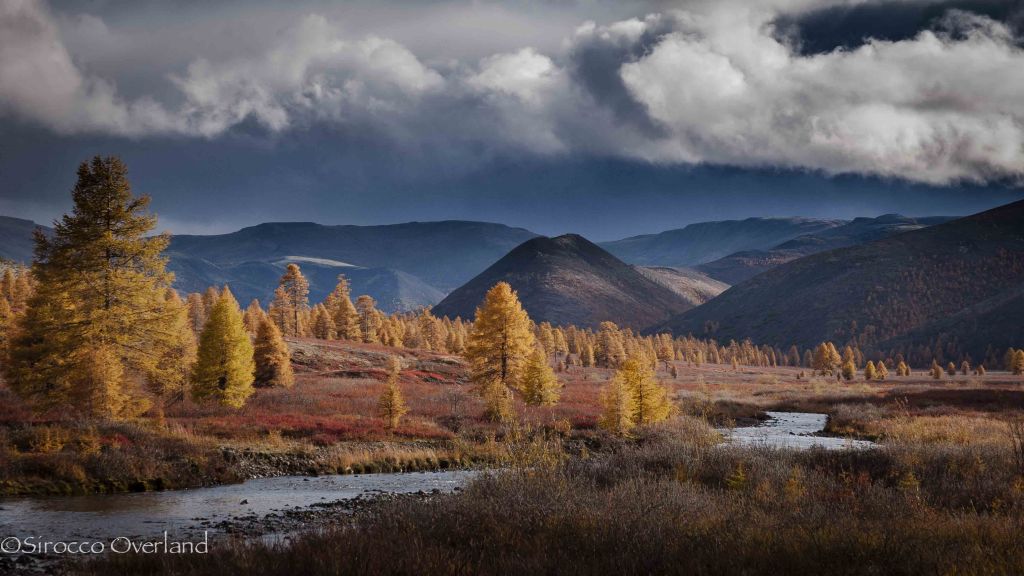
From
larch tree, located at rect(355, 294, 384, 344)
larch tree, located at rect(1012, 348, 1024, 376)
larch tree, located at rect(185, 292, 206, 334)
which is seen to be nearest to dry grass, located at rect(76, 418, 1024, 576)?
larch tree, located at rect(355, 294, 384, 344)

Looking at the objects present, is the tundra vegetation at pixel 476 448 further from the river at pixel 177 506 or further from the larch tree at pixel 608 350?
the larch tree at pixel 608 350

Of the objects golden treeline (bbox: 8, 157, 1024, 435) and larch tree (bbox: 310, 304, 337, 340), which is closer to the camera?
golden treeline (bbox: 8, 157, 1024, 435)

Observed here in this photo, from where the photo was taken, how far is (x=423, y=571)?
695 cm

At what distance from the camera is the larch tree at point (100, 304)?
86.7 feet

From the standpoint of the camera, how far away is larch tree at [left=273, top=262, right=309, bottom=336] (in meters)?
92.1

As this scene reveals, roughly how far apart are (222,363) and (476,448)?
18153 mm

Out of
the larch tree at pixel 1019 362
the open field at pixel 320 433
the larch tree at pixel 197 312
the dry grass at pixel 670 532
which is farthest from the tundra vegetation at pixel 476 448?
the larch tree at pixel 1019 362

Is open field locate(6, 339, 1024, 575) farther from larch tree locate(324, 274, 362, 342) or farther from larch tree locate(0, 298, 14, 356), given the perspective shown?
larch tree locate(324, 274, 362, 342)

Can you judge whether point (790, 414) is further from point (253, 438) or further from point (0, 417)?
point (0, 417)

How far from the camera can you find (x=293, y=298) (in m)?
95.1

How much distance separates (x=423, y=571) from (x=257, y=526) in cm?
921

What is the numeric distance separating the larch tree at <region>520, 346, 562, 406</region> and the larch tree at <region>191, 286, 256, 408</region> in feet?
61.1

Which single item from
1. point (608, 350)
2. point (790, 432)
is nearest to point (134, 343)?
point (790, 432)

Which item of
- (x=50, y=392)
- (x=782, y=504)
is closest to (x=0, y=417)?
(x=50, y=392)
